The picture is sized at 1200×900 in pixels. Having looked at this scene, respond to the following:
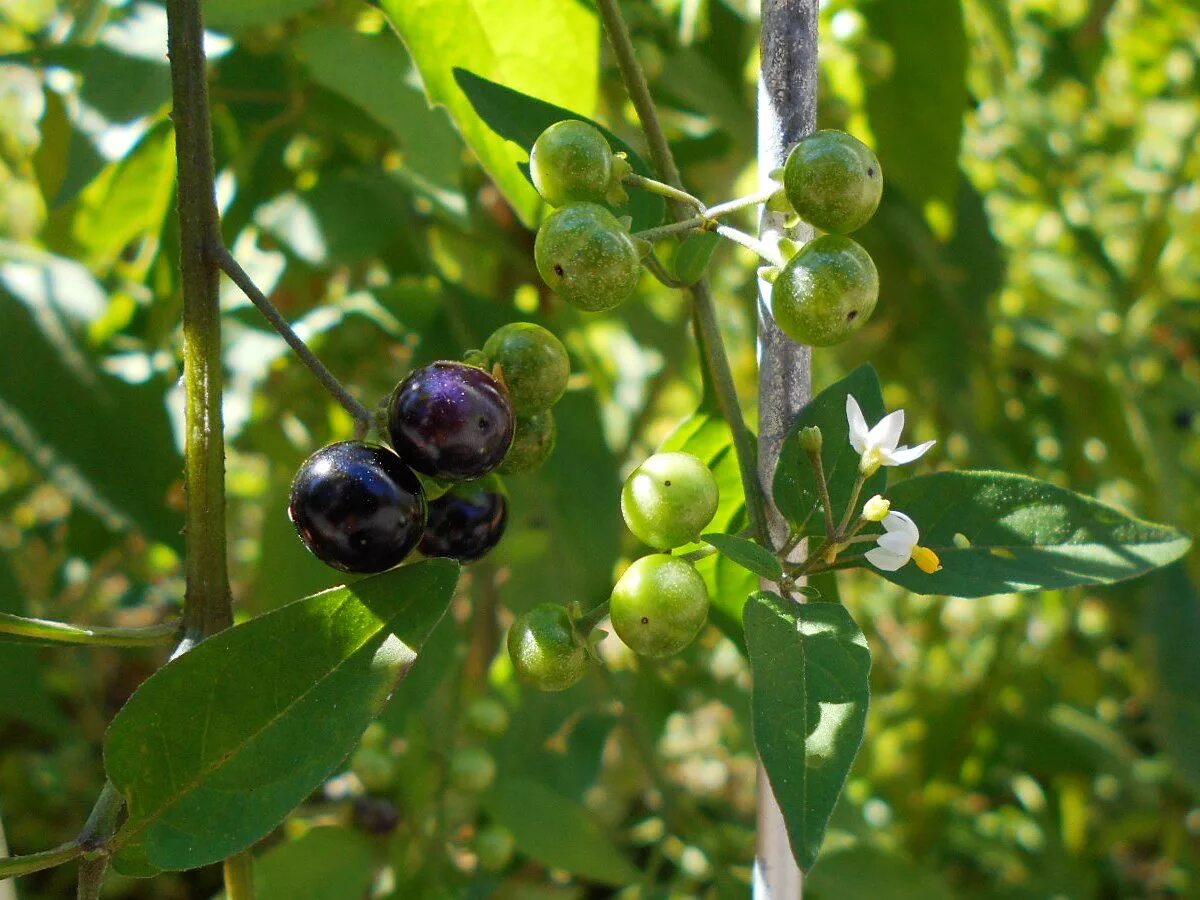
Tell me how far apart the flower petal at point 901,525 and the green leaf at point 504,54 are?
0.32 m

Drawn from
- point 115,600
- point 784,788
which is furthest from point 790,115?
point 115,600

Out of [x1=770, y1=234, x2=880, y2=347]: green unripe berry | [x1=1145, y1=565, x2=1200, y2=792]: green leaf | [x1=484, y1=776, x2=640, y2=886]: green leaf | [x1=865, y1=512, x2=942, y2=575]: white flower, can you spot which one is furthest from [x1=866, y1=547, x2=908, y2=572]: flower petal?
[x1=1145, y1=565, x2=1200, y2=792]: green leaf

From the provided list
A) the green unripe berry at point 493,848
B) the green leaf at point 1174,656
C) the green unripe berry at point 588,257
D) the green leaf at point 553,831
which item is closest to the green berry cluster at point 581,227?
the green unripe berry at point 588,257

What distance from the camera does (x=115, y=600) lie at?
222 cm

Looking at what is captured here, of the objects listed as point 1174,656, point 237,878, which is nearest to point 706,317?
point 237,878

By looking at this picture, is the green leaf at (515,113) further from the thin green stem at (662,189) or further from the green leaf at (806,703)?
the green leaf at (806,703)

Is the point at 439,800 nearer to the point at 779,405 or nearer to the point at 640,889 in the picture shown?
the point at 640,889

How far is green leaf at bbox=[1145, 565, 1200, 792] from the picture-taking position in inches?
60.8

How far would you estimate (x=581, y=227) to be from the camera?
0.55m

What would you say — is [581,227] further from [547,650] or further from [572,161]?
[547,650]

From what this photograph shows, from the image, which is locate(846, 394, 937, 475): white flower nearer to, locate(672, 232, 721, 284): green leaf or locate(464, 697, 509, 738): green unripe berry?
locate(672, 232, 721, 284): green leaf

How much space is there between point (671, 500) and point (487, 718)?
663mm

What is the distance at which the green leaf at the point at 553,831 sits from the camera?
1.02 metres

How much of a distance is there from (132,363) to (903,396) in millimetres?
1162
